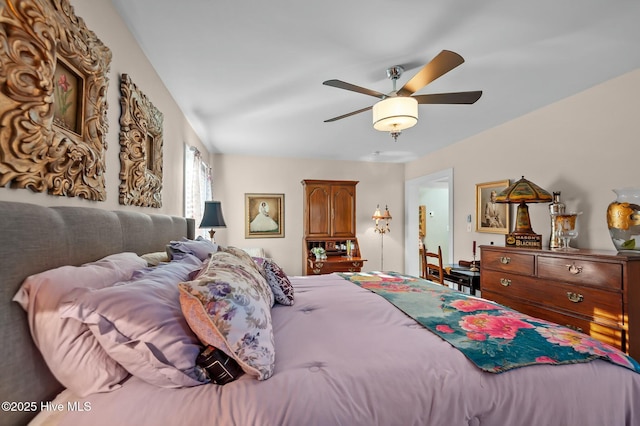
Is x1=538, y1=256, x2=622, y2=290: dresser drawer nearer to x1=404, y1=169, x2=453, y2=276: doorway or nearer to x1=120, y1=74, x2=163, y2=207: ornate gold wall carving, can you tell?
x1=404, y1=169, x2=453, y2=276: doorway

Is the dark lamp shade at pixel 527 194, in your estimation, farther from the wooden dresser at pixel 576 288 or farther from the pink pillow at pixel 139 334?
the pink pillow at pixel 139 334

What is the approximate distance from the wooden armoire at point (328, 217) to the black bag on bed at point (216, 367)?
11.9 feet

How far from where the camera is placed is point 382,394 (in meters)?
0.88

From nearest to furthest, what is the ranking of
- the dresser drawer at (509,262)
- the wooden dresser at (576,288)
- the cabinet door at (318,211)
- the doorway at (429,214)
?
the wooden dresser at (576,288) → the dresser drawer at (509,262) → the doorway at (429,214) → the cabinet door at (318,211)

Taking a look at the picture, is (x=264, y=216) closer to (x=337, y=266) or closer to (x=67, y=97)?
(x=337, y=266)

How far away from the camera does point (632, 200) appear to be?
6.32ft

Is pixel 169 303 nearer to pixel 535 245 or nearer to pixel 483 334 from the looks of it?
pixel 483 334

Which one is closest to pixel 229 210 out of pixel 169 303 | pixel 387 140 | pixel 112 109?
pixel 387 140

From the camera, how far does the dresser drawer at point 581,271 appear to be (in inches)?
70.8

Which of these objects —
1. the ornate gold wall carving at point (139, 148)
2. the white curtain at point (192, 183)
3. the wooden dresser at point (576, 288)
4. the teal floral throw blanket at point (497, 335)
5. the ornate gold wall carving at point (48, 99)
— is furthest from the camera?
the white curtain at point (192, 183)

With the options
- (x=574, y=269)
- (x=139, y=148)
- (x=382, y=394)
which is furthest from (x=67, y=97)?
(x=574, y=269)

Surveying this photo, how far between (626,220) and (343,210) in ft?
10.6

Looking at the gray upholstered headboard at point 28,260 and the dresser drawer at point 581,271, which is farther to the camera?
the dresser drawer at point 581,271

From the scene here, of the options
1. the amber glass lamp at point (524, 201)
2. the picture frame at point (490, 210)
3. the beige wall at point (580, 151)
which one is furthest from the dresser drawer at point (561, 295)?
the picture frame at point (490, 210)
